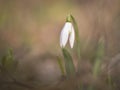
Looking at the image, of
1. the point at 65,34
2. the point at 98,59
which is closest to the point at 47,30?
the point at 65,34

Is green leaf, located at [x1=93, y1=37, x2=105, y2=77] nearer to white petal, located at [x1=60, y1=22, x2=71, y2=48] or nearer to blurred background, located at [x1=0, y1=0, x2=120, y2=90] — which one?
blurred background, located at [x1=0, y1=0, x2=120, y2=90]

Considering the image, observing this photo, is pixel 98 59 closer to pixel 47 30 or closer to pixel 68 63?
pixel 68 63

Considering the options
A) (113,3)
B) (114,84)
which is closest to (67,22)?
(113,3)

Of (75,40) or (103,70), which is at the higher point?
(75,40)

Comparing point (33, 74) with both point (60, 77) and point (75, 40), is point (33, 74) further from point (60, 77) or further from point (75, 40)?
point (75, 40)

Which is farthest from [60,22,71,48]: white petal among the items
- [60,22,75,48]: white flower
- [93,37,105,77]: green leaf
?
[93,37,105,77]: green leaf

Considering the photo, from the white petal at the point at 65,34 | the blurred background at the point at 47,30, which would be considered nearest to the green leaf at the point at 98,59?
the blurred background at the point at 47,30

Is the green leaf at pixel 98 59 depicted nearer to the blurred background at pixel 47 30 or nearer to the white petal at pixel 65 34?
the blurred background at pixel 47 30
